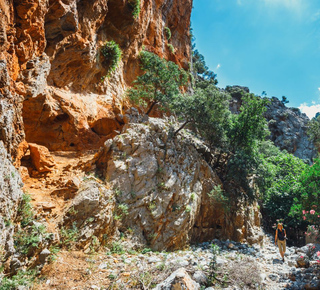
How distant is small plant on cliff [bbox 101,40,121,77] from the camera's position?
13.2 m

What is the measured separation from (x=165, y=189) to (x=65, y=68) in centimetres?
918

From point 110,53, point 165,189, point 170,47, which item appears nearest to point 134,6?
point 110,53

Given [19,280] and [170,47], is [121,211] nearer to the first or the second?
[19,280]

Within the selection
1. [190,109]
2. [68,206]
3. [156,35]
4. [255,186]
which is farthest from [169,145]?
[156,35]

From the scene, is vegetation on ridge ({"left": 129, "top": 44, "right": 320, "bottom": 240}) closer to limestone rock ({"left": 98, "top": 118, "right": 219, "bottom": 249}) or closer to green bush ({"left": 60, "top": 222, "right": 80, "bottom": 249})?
limestone rock ({"left": 98, "top": 118, "right": 219, "bottom": 249})

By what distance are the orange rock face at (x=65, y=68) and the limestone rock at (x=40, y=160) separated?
6.00ft

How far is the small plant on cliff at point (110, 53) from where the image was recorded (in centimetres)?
1320

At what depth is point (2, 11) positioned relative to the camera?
5133 millimetres

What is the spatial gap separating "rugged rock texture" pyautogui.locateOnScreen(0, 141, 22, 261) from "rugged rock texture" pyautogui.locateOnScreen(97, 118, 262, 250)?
372 cm

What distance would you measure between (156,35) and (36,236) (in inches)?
872

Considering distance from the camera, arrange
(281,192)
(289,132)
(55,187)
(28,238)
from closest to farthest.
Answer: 1. (28,238)
2. (55,187)
3. (281,192)
4. (289,132)

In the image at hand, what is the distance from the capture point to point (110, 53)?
13.3m

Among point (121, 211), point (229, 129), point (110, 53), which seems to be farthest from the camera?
point (229, 129)

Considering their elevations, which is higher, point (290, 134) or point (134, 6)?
point (290, 134)
